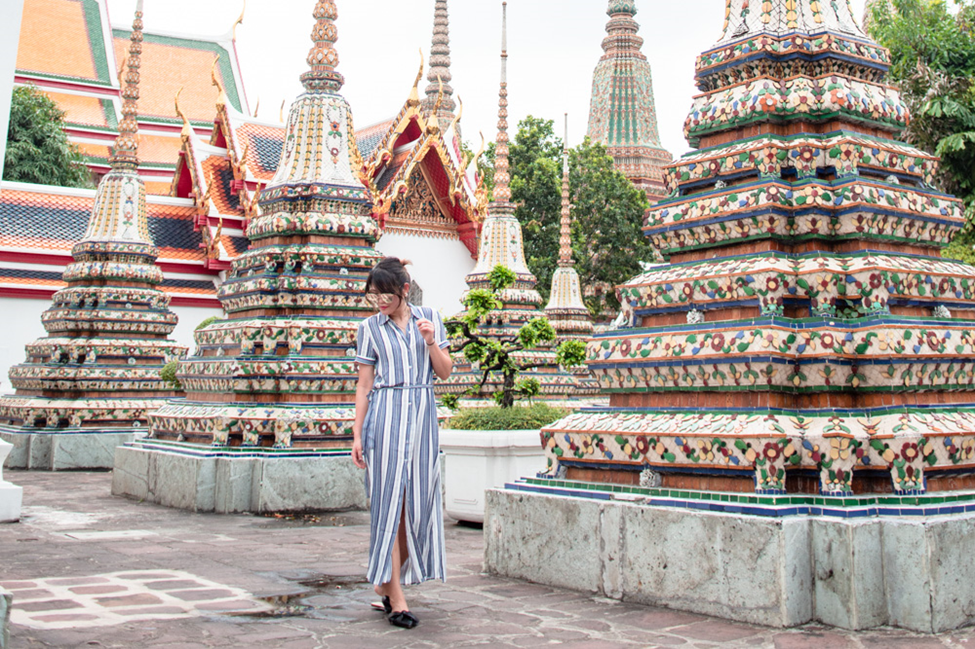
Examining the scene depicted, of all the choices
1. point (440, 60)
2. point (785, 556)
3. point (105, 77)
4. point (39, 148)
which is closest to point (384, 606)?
point (785, 556)

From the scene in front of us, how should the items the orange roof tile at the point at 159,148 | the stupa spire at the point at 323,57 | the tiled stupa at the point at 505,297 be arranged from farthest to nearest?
the orange roof tile at the point at 159,148
the tiled stupa at the point at 505,297
the stupa spire at the point at 323,57

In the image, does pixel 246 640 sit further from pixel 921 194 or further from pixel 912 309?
pixel 921 194

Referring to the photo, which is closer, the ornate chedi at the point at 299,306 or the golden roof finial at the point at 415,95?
the ornate chedi at the point at 299,306

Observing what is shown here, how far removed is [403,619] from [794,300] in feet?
7.92

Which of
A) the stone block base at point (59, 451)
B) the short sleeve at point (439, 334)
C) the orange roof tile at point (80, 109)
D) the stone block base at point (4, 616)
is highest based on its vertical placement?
the orange roof tile at point (80, 109)

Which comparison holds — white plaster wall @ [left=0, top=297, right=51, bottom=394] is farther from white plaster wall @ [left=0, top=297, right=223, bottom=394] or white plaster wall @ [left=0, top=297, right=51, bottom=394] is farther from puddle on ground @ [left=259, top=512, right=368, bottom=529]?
puddle on ground @ [left=259, top=512, right=368, bottom=529]

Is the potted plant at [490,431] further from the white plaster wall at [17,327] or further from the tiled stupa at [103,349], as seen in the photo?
the white plaster wall at [17,327]

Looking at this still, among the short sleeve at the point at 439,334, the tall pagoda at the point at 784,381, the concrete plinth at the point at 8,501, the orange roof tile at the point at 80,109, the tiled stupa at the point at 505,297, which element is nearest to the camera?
the tall pagoda at the point at 784,381

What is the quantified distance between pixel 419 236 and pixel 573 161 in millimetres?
10253

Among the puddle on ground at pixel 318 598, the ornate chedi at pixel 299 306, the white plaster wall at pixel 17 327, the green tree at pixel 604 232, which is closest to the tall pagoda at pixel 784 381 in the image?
the puddle on ground at pixel 318 598

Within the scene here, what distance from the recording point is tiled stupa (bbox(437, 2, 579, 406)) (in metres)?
15.4

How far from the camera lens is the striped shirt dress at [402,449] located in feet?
15.2

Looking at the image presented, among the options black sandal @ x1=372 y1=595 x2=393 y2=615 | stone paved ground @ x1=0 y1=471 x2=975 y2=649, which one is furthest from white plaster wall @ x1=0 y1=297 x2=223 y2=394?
black sandal @ x1=372 y1=595 x2=393 y2=615

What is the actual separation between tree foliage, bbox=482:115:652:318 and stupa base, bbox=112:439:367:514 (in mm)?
20264
